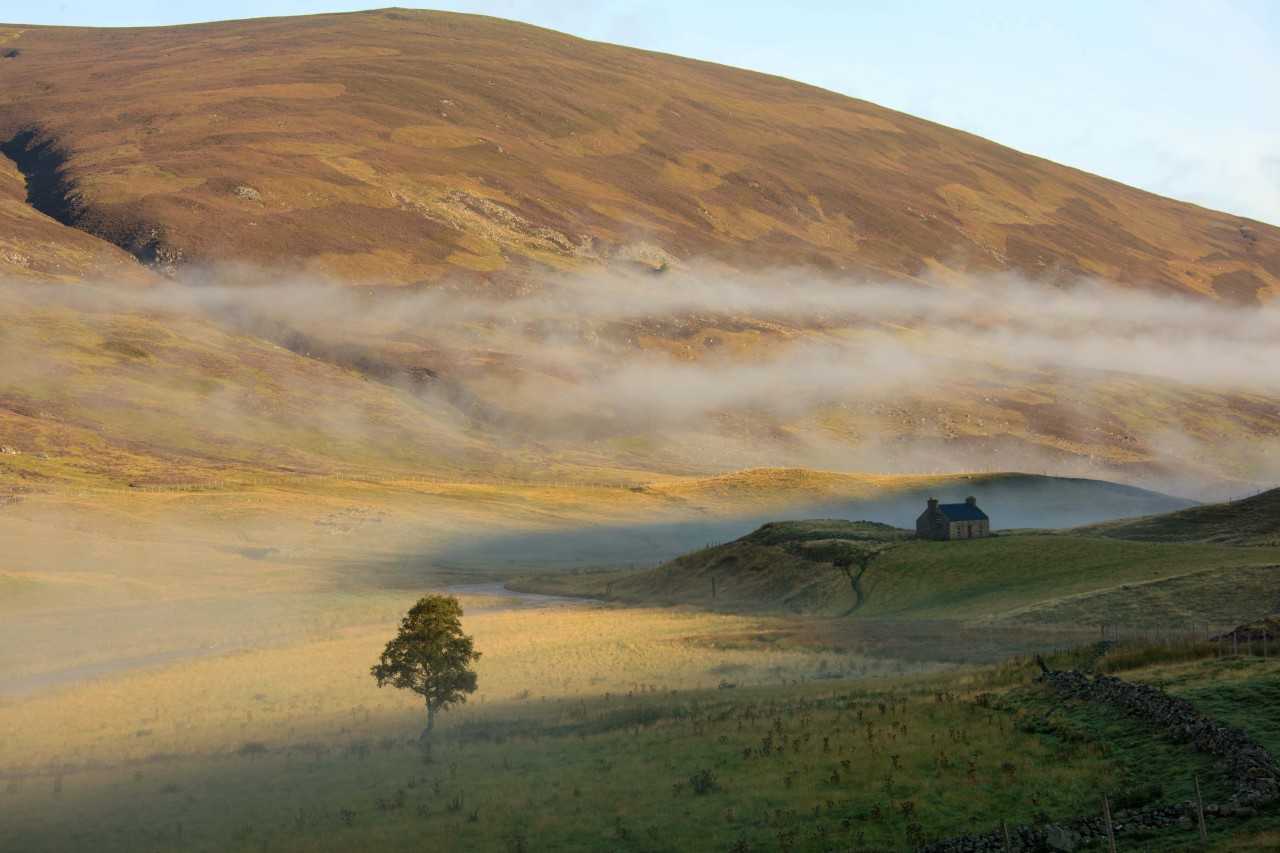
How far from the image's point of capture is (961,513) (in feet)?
301

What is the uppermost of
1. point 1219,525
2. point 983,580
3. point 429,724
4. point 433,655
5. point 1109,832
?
point 1219,525

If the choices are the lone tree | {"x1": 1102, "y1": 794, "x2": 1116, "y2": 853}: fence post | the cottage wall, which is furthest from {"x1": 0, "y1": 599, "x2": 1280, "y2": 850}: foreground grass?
the cottage wall

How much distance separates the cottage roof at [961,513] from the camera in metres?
90.6

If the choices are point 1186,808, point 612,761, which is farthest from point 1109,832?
point 612,761

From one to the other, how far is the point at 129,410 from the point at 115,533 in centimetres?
8237

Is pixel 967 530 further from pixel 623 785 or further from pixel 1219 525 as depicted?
pixel 623 785

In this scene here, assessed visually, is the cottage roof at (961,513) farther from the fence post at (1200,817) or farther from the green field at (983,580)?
the fence post at (1200,817)

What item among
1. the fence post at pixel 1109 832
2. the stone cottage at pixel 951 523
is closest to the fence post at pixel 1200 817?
the fence post at pixel 1109 832

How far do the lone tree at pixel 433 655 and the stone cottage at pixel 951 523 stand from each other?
5150 centimetres

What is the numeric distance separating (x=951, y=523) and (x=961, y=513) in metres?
2.28

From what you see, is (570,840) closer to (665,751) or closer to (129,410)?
(665,751)

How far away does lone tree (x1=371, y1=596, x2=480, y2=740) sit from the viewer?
1757 inches

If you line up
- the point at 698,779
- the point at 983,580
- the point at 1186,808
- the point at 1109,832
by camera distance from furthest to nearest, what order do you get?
1. the point at 983,580
2. the point at 698,779
3. the point at 1186,808
4. the point at 1109,832

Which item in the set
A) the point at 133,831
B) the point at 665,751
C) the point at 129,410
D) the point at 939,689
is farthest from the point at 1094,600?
the point at 129,410
